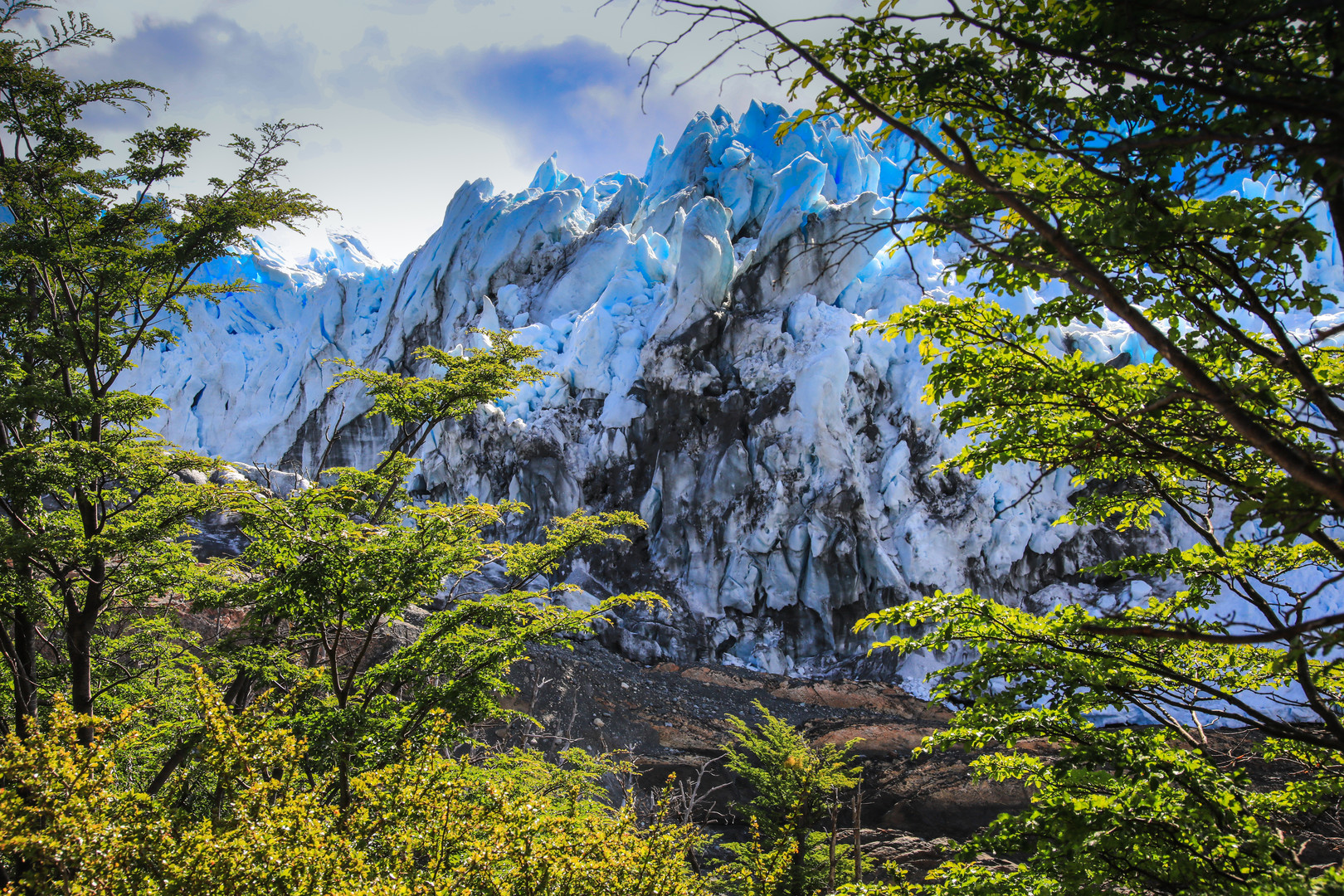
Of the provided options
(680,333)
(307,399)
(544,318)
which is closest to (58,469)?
(680,333)

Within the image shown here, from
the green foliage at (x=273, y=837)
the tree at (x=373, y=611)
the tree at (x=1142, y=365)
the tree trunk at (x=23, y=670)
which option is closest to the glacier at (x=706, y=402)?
the tree at (x=373, y=611)

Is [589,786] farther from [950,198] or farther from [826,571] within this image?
[826,571]

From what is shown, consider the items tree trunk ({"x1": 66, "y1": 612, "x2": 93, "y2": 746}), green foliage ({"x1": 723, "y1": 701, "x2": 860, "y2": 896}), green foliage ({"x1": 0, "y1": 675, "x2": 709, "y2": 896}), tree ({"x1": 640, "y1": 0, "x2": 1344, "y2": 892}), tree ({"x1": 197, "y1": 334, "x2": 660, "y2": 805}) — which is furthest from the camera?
green foliage ({"x1": 723, "y1": 701, "x2": 860, "y2": 896})

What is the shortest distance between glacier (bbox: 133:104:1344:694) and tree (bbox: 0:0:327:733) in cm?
1229

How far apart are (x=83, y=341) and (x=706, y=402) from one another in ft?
66.0

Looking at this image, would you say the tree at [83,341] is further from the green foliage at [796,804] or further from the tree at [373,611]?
the green foliage at [796,804]

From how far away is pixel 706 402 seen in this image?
82.6 feet

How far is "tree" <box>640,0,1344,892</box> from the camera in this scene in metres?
1.65

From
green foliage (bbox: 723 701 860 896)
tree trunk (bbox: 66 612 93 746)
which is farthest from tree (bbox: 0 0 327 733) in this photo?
green foliage (bbox: 723 701 860 896)

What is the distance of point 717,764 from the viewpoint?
1476 centimetres

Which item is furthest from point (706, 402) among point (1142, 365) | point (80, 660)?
point (1142, 365)

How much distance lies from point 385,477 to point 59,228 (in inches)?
146

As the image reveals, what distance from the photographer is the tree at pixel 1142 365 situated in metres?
1.65

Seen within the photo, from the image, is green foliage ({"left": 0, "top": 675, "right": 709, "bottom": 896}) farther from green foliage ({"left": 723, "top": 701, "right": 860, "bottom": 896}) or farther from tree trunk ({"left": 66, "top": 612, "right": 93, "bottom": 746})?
green foliage ({"left": 723, "top": 701, "right": 860, "bottom": 896})
